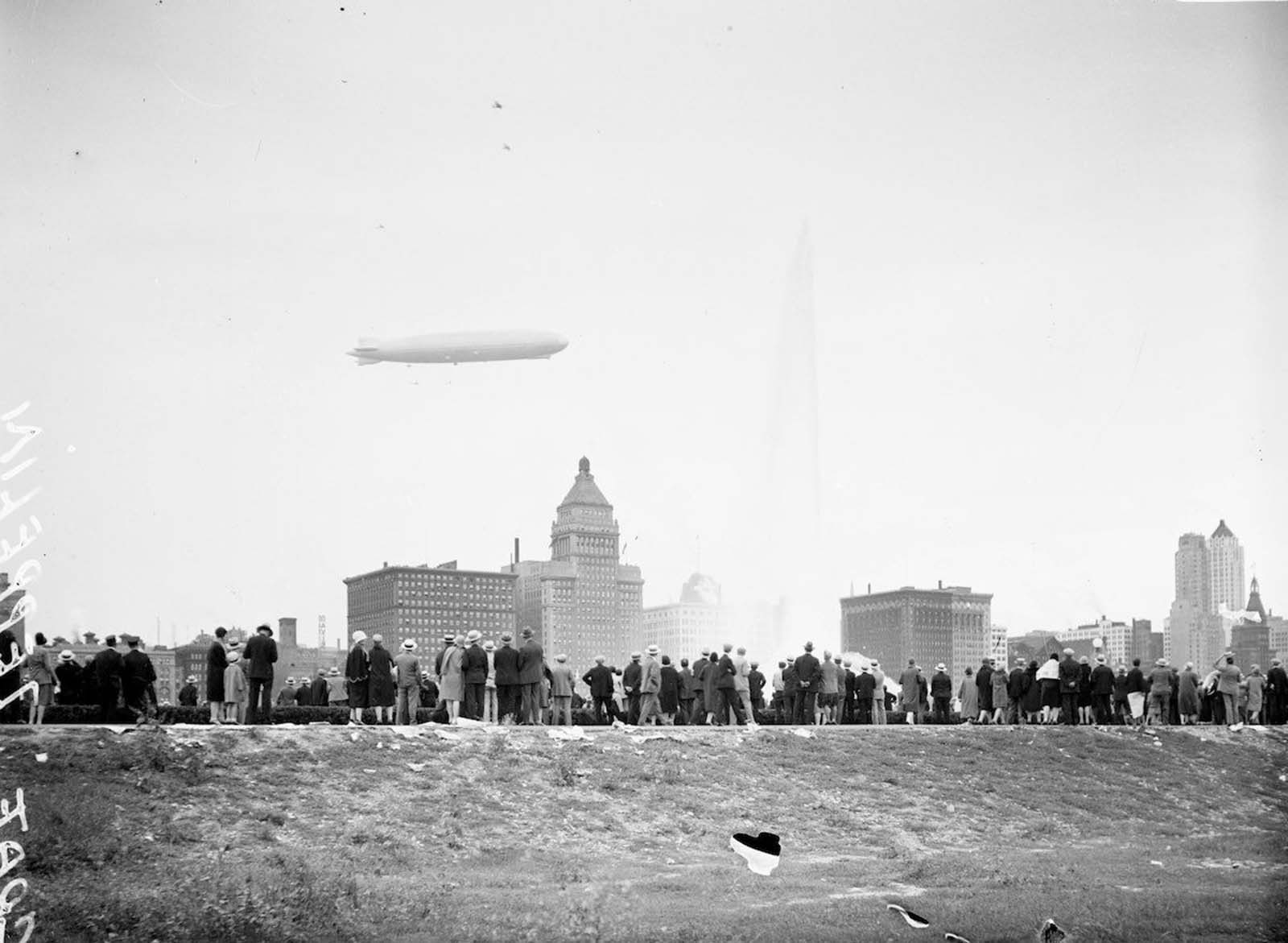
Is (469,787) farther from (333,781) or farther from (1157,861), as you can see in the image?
(1157,861)

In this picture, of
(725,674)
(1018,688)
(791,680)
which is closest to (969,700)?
(1018,688)

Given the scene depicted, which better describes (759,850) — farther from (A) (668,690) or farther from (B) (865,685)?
(B) (865,685)

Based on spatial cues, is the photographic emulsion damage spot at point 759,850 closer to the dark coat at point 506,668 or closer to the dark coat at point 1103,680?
the dark coat at point 506,668

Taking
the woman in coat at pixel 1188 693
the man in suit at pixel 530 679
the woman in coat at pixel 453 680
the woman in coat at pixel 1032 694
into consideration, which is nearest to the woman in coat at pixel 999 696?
the woman in coat at pixel 1032 694

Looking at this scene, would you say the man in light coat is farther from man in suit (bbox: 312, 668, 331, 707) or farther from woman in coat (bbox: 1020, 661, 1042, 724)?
woman in coat (bbox: 1020, 661, 1042, 724)

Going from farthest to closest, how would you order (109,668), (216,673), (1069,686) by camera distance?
(1069,686) < (216,673) < (109,668)

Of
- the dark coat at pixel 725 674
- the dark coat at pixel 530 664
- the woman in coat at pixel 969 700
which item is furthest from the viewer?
the woman in coat at pixel 969 700
